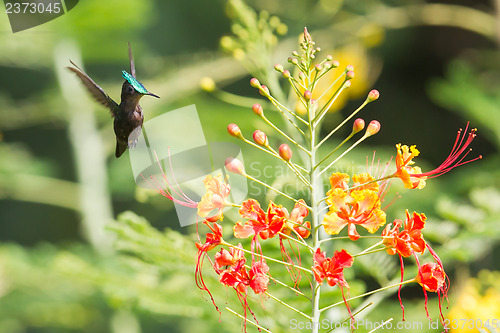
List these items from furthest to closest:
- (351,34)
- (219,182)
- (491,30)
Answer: (351,34), (491,30), (219,182)

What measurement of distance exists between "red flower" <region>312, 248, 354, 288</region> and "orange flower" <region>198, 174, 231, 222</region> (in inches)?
6.0

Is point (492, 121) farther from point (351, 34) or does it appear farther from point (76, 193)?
point (76, 193)

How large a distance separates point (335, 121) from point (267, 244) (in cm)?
169

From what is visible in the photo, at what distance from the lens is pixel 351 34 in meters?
3.30

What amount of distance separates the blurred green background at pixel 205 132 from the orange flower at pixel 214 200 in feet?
1.11

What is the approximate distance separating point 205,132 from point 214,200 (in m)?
1.64

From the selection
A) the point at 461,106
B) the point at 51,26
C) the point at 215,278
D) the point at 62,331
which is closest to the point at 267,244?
the point at 215,278

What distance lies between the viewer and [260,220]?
0.74 m

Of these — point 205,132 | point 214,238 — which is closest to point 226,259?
point 214,238

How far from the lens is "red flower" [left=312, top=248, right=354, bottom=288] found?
2.37ft

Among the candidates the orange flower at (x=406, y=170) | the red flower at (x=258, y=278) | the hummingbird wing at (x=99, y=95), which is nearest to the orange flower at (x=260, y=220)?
the red flower at (x=258, y=278)

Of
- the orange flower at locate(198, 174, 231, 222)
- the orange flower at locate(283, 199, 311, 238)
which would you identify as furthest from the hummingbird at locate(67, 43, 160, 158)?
the orange flower at locate(283, 199, 311, 238)

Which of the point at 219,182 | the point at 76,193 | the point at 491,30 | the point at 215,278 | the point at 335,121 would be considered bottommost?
the point at 219,182

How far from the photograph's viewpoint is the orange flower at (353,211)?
74 cm
